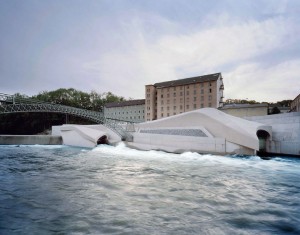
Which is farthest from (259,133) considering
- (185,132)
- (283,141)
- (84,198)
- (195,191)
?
(84,198)

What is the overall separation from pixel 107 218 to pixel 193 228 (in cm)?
228

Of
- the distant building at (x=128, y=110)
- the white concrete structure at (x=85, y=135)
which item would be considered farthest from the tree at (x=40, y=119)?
the white concrete structure at (x=85, y=135)

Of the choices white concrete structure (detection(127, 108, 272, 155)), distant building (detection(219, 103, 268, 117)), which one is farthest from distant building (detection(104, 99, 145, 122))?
white concrete structure (detection(127, 108, 272, 155))

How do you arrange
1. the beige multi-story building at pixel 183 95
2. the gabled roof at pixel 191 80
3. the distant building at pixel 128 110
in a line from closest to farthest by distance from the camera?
1. the beige multi-story building at pixel 183 95
2. the gabled roof at pixel 191 80
3. the distant building at pixel 128 110

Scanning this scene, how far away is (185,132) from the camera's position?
2278cm

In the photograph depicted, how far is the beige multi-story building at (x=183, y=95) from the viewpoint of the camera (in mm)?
50156

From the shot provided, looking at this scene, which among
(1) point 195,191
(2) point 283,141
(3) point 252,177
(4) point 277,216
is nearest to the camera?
(4) point 277,216

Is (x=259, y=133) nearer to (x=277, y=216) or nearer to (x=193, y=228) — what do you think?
(x=277, y=216)

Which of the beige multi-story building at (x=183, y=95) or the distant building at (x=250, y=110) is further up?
the beige multi-story building at (x=183, y=95)

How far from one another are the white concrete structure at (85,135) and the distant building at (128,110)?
2863 cm

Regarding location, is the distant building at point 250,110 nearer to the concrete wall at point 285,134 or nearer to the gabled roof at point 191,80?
the concrete wall at point 285,134

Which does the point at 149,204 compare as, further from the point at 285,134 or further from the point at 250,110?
the point at 250,110

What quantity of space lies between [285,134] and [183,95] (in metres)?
35.5

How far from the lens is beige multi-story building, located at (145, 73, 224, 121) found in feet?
165
